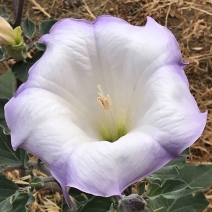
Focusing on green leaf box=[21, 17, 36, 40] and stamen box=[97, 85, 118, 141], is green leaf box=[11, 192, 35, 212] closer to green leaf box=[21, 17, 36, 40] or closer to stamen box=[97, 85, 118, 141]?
stamen box=[97, 85, 118, 141]

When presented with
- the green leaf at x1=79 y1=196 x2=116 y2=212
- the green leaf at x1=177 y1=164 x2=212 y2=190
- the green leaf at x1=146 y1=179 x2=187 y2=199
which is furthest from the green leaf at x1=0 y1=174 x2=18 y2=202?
the green leaf at x1=177 y1=164 x2=212 y2=190

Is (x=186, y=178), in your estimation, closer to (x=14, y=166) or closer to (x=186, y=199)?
(x=186, y=199)

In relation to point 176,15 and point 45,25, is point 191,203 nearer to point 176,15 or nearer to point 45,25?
point 45,25

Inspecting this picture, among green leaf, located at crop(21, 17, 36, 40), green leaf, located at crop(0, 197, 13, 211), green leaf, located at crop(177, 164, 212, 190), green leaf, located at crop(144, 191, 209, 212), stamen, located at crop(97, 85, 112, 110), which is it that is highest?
green leaf, located at crop(21, 17, 36, 40)

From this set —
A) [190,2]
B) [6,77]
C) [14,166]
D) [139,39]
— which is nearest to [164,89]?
[139,39]

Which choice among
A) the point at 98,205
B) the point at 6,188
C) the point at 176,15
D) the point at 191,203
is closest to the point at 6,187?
the point at 6,188

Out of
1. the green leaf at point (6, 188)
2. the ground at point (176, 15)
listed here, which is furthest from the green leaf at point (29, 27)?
the ground at point (176, 15)
